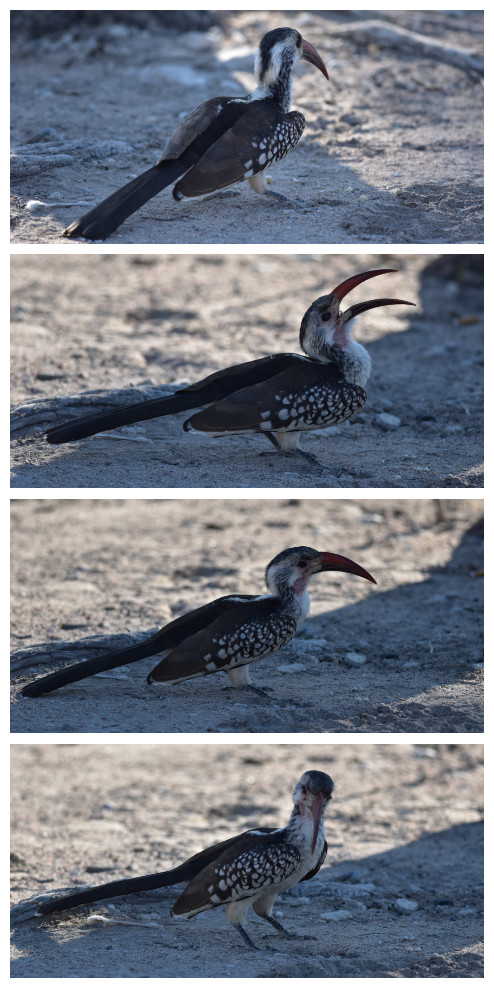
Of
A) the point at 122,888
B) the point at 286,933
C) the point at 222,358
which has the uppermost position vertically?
the point at 222,358

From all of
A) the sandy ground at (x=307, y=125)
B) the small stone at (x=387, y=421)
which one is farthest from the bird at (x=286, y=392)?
the small stone at (x=387, y=421)

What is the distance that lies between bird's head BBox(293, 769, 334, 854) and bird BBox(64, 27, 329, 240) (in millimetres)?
2112

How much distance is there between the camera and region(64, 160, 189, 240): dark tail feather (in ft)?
14.8

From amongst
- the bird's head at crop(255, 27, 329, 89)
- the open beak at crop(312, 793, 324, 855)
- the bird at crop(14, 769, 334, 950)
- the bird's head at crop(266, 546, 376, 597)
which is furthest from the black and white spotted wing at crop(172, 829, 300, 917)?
the bird's head at crop(255, 27, 329, 89)

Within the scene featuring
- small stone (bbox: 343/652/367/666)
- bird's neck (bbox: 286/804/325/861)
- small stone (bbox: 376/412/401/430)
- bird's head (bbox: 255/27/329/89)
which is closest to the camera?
bird's neck (bbox: 286/804/325/861)

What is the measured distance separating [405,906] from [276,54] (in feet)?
11.3

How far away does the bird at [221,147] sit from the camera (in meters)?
4.56

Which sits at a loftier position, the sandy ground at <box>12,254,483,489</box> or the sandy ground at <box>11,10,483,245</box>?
the sandy ground at <box>11,10,483,245</box>

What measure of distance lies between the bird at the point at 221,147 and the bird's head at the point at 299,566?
4.55 feet

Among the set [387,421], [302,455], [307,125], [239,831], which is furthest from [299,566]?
[307,125]

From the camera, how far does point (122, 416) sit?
478 cm

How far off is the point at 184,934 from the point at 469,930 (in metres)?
1.11

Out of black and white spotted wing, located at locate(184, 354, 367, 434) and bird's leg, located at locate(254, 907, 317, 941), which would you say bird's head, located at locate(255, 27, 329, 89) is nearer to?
black and white spotted wing, located at locate(184, 354, 367, 434)

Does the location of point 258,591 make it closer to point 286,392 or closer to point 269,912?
point 286,392
